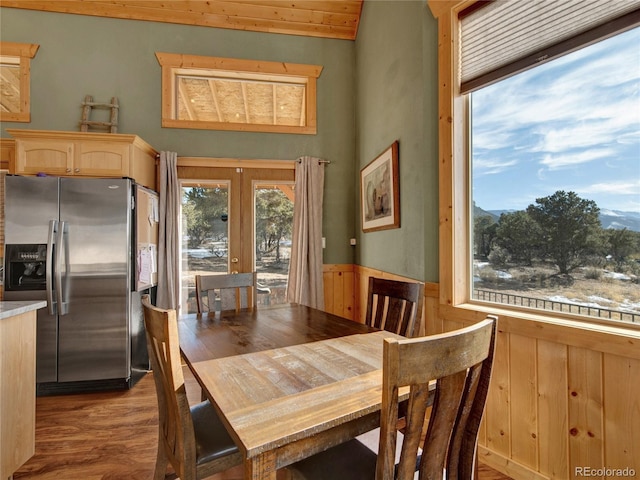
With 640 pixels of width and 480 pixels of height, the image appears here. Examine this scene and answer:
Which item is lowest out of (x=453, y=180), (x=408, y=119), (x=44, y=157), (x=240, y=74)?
(x=453, y=180)

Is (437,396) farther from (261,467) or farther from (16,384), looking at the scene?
(16,384)

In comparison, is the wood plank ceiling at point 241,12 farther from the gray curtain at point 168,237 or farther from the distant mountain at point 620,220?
the distant mountain at point 620,220

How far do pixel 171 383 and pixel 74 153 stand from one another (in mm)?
2683

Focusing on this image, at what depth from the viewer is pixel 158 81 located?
A: 337cm

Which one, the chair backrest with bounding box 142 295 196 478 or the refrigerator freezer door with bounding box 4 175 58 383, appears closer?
the chair backrest with bounding box 142 295 196 478

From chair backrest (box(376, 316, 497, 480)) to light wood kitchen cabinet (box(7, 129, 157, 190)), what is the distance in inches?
115

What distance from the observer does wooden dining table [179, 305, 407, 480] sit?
0.76m

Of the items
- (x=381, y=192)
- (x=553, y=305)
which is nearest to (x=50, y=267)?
(x=381, y=192)

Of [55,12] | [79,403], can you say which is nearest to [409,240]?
[79,403]

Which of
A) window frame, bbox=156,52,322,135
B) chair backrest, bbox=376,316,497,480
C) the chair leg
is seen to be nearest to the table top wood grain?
the chair leg

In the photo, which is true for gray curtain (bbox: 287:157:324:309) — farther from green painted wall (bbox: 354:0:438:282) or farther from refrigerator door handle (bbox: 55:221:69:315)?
refrigerator door handle (bbox: 55:221:69:315)

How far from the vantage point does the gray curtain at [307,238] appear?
3.45m

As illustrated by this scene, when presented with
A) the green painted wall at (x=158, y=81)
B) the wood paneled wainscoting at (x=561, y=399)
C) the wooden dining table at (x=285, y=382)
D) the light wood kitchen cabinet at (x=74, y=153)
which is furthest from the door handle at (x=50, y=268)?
the wood paneled wainscoting at (x=561, y=399)

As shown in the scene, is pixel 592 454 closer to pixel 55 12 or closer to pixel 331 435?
pixel 331 435
